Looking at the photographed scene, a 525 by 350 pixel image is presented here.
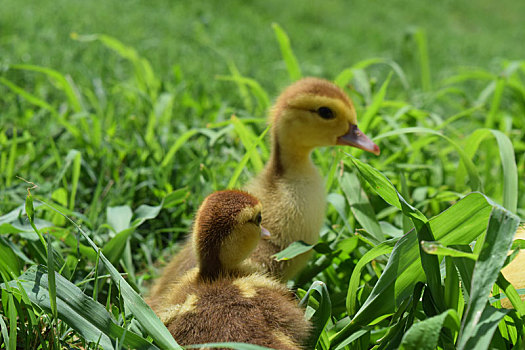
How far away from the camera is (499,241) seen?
4.43 feet

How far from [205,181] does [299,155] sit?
1.71 feet

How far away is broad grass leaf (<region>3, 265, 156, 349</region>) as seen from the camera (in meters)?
1.58

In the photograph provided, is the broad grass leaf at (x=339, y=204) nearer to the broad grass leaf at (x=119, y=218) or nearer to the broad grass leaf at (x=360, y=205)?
the broad grass leaf at (x=360, y=205)

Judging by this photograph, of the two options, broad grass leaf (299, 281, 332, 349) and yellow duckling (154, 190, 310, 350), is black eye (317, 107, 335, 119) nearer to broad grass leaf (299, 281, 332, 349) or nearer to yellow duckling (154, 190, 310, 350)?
yellow duckling (154, 190, 310, 350)

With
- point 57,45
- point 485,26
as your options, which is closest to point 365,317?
point 57,45

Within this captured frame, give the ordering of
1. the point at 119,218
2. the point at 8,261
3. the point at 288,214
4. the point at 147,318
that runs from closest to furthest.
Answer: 1. the point at 147,318
2. the point at 8,261
3. the point at 288,214
4. the point at 119,218

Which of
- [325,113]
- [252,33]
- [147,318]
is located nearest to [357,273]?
[147,318]

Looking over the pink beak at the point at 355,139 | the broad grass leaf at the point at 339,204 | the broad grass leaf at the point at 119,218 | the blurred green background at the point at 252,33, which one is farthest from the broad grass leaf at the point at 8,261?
the blurred green background at the point at 252,33

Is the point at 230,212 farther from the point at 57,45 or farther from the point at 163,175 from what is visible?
the point at 57,45

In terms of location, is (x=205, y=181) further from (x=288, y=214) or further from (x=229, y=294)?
(x=229, y=294)

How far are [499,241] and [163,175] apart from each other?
6.48 ft

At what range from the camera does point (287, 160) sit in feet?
8.32

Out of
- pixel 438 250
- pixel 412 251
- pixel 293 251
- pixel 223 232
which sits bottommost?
pixel 293 251

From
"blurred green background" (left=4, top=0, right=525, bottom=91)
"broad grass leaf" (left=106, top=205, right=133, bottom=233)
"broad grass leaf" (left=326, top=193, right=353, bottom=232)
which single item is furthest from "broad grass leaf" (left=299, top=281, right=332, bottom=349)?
"blurred green background" (left=4, top=0, right=525, bottom=91)
